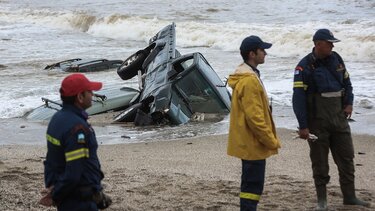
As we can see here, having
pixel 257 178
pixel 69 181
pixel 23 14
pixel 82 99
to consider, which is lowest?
pixel 23 14

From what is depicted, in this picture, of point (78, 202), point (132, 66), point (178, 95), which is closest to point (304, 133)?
point (78, 202)

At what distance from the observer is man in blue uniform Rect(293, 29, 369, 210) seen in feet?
18.6

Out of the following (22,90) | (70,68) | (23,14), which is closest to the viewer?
(22,90)

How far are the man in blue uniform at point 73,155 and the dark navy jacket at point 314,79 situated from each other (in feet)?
7.09

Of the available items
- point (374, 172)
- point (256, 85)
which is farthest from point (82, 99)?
point (374, 172)

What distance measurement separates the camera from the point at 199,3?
154 feet

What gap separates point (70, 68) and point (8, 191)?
12543 mm

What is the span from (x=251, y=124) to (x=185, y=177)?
2.49 meters

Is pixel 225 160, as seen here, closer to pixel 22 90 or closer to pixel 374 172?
pixel 374 172

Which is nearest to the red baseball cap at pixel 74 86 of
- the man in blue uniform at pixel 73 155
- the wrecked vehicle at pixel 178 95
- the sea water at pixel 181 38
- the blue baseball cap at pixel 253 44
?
the man in blue uniform at pixel 73 155

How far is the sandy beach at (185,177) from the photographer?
246 inches

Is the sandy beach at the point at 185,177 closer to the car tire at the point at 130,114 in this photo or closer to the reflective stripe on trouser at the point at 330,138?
the reflective stripe on trouser at the point at 330,138

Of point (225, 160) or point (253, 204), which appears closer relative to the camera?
point (253, 204)

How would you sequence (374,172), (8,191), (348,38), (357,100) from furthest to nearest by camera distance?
(348,38) < (357,100) < (374,172) < (8,191)
